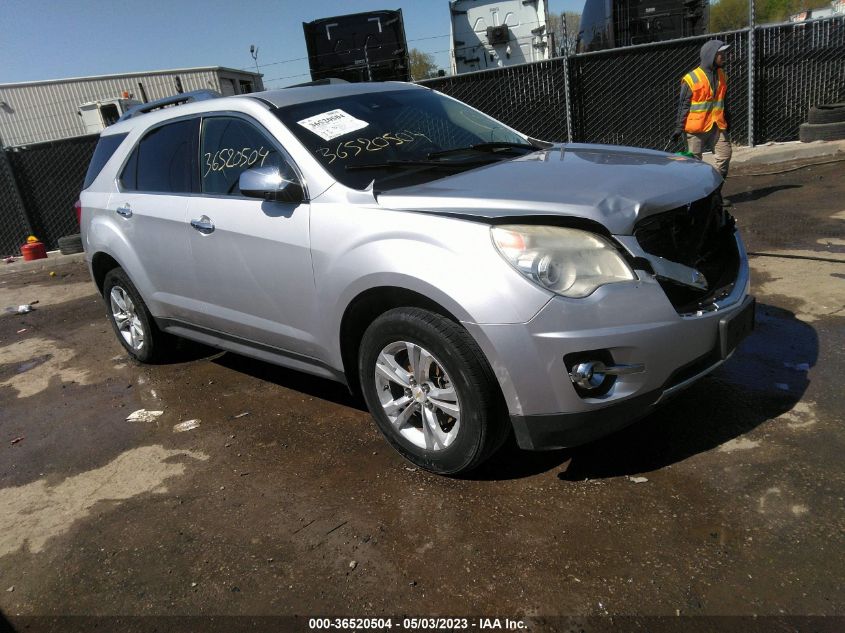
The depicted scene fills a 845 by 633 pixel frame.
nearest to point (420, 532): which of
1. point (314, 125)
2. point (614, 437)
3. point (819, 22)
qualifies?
point (614, 437)

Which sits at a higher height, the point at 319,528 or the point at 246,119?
the point at 246,119

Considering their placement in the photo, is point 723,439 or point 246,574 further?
point 723,439

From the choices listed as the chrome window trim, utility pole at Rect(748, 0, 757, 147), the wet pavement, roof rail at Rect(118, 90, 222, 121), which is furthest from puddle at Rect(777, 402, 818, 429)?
utility pole at Rect(748, 0, 757, 147)

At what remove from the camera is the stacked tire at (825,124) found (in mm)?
10102

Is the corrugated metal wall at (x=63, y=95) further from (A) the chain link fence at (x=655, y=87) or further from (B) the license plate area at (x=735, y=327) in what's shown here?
(B) the license plate area at (x=735, y=327)

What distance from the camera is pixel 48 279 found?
10.4 metres

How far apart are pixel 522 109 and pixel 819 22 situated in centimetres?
458

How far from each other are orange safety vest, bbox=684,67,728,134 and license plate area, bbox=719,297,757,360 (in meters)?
5.26

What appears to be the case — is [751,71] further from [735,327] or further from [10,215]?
[10,215]

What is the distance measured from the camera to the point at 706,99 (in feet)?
25.0

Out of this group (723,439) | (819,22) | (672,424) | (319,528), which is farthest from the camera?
(819,22)

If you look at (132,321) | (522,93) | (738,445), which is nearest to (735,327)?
(738,445)

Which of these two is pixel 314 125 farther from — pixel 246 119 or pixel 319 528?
pixel 319 528

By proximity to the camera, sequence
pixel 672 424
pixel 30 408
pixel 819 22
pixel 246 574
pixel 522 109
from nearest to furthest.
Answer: pixel 246 574, pixel 672 424, pixel 30 408, pixel 819 22, pixel 522 109
